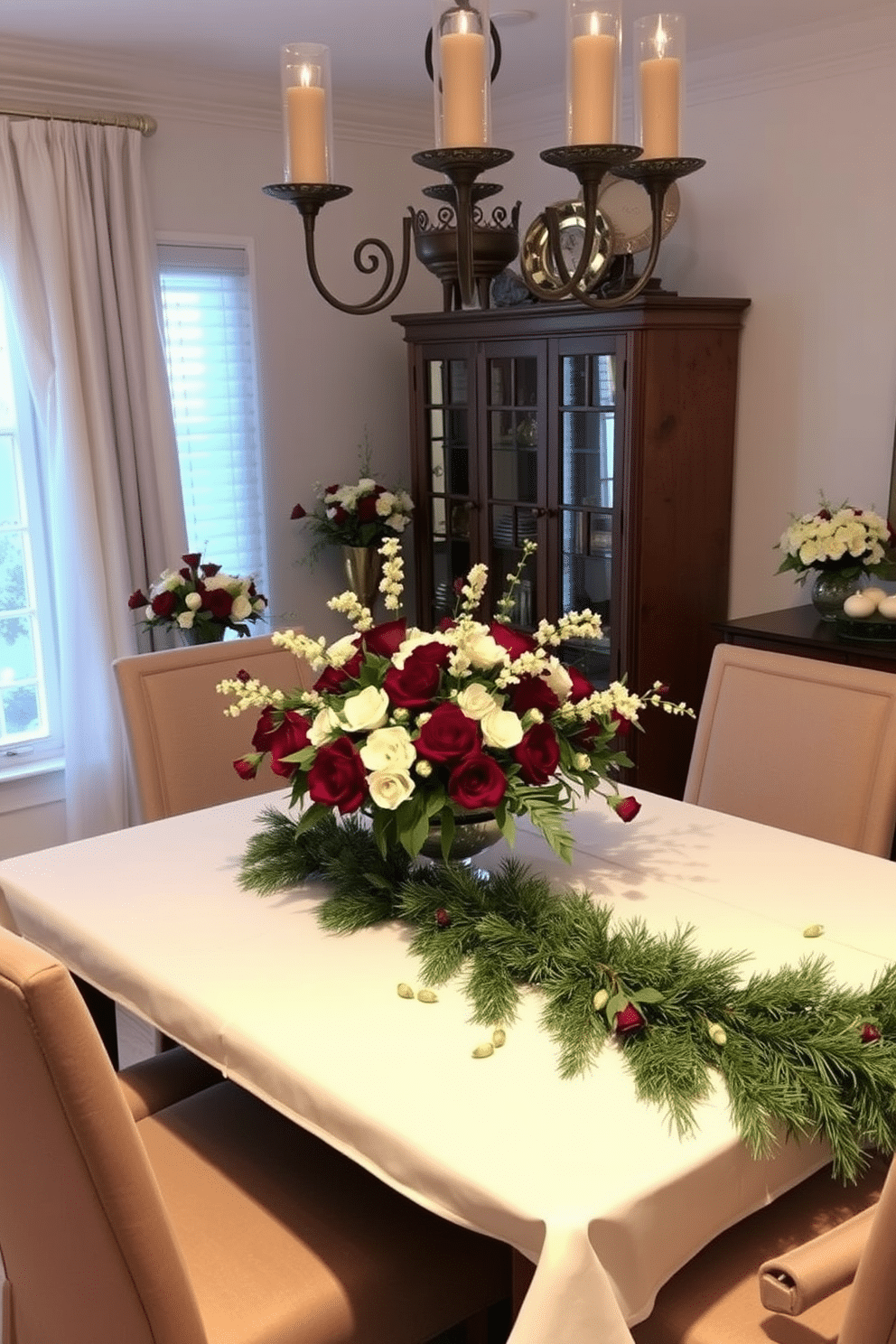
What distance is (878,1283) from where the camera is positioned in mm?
1122

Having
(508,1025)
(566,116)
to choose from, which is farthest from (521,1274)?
(566,116)

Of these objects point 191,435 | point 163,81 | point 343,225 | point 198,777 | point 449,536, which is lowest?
point 198,777

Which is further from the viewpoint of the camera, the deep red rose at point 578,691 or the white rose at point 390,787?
the deep red rose at point 578,691

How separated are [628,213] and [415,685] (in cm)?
241

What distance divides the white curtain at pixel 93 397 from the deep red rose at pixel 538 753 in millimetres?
2434

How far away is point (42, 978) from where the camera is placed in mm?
1175

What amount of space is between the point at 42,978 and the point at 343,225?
3725mm

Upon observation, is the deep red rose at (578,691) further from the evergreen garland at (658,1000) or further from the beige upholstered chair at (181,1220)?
the beige upholstered chair at (181,1220)

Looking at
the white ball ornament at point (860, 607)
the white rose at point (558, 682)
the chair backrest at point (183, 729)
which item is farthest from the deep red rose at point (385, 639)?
the white ball ornament at point (860, 607)

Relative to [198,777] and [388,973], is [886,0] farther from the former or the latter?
[388,973]

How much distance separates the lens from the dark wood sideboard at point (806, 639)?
10.3 ft

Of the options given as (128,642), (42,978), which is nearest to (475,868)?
(42,978)

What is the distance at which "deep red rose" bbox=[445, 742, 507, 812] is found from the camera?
162cm

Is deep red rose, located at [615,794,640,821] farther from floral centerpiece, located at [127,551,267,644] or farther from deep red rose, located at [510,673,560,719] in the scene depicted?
floral centerpiece, located at [127,551,267,644]
